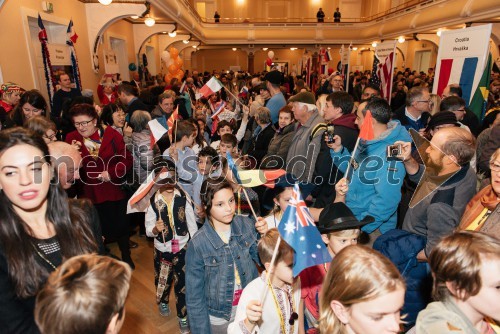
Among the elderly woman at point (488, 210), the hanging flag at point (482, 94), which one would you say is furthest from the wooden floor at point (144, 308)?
the hanging flag at point (482, 94)

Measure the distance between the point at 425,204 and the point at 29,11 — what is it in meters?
6.12

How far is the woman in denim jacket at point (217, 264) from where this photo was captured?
75.4 inches

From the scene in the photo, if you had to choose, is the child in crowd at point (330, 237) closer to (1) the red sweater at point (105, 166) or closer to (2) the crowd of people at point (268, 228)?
(2) the crowd of people at point (268, 228)

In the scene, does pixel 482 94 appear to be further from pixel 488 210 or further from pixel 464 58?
pixel 488 210

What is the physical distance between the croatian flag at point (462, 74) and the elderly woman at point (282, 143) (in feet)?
9.22

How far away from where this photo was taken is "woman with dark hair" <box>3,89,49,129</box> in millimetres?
3616

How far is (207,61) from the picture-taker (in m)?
26.6

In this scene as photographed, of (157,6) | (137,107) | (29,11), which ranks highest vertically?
(157,6)

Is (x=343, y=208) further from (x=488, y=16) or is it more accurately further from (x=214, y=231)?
(x=488, y=16)

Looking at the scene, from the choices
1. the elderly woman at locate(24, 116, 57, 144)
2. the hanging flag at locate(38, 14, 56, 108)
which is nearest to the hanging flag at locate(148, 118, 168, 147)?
the elderly woman at locate(24, 116, 57, 144)

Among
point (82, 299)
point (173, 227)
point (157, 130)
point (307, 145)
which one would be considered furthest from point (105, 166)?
point (82, 299)

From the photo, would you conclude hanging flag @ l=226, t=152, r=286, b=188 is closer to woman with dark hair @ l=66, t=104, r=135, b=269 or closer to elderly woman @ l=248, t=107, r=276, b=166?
woman with dark hair @ l=66, t=104, r=135, b=269

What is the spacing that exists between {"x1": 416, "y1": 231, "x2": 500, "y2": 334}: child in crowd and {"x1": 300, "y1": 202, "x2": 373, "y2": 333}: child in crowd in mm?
634

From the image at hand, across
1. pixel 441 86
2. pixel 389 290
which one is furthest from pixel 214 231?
pixel 441 86
